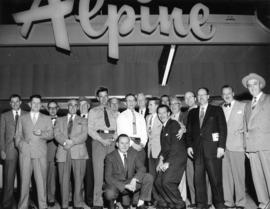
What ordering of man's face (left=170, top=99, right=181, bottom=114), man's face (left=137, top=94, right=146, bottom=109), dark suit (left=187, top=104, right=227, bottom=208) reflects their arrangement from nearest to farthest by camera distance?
dark suit (left=187, top=104, right=227, bottom=208), man's face (left=170, top=99, right=181, bottom=114), man's face (left=137, top=94, right=146, bottom=109)

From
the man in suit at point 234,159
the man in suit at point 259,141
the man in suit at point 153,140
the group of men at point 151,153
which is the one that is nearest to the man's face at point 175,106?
the group of men at point 151,153

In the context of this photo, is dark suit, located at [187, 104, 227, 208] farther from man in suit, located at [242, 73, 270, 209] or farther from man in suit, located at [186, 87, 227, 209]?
man in suit, located at [242, 73, 270, 209]

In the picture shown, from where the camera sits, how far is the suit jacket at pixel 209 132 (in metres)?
4.09

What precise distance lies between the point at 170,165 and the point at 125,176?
0.66m

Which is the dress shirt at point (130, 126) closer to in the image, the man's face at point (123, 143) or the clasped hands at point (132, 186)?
the man's face at point (123, 143)

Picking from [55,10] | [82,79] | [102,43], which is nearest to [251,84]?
[102,43]

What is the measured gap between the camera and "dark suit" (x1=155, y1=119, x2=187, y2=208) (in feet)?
13.4

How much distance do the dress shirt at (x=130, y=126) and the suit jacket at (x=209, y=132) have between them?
0.74 m

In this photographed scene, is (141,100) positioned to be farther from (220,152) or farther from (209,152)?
(220,152)

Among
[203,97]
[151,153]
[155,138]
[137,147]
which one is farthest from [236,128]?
[137,147]

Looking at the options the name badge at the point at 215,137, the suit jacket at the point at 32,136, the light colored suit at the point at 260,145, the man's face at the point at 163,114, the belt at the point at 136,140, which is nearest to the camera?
the light colored suit at the point at 260,145

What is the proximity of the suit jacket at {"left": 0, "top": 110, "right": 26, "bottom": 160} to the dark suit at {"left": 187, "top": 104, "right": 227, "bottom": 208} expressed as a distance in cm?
280

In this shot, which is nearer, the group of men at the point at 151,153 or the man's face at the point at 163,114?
the group of men at the point at 151,153

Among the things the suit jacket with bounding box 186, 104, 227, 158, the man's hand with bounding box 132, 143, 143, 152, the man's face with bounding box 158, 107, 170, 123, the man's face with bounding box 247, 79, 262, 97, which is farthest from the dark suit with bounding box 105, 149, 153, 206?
the man's face with bounding box 247, 79, 262, 97
